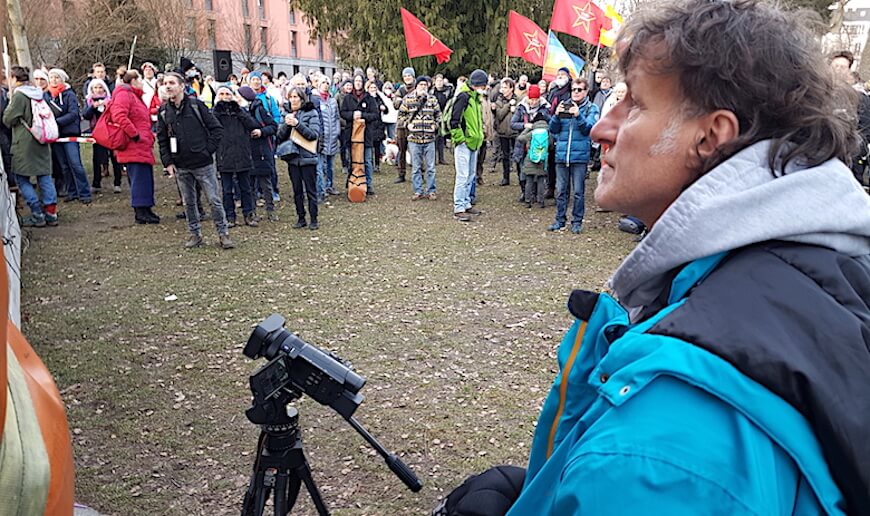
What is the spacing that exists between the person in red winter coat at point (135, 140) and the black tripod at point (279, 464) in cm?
780

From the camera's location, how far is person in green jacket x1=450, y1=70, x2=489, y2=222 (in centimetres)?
984

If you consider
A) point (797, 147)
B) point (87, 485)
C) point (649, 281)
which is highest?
point (797, 147)

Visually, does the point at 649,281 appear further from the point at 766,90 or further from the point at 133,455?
the point at 133,455

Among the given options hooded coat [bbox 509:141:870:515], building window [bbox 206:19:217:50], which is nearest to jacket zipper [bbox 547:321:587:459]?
hooded coat [bbox 509:141:870:515]

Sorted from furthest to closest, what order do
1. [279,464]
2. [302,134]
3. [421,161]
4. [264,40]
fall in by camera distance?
[264,40]
[421,161]
[302,134]
[279,464]

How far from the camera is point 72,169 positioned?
10438 millimetres

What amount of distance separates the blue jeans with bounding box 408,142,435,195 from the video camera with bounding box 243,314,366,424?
9115 mm

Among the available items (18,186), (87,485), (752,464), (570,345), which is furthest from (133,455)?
(18,186)

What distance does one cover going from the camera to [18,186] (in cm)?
896

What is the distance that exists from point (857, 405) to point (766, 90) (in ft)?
1.62

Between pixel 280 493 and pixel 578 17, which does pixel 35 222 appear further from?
pixel 578 17

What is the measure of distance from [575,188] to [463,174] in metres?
1.93

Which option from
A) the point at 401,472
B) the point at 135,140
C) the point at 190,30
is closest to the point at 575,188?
the point at 135,140

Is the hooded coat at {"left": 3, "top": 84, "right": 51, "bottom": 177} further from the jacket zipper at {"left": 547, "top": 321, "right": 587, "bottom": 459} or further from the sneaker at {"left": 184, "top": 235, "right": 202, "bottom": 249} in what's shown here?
the jacket zipper at {"left": 547, "top": 321, "right": 587, "bottom": 459}
